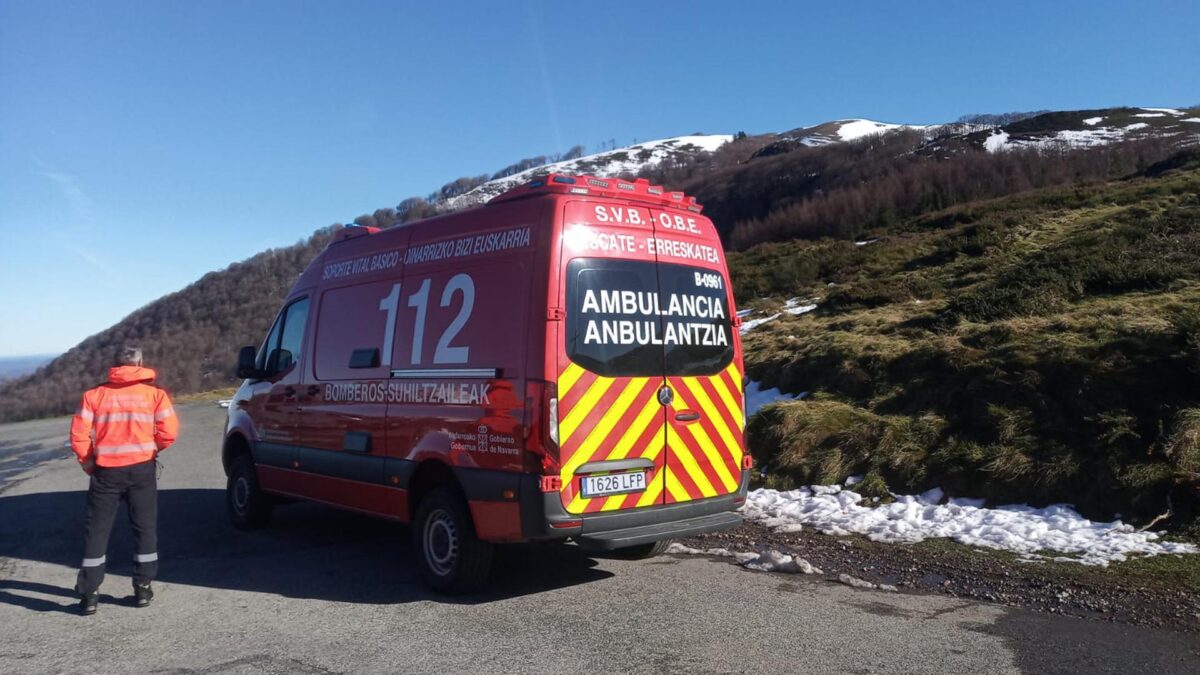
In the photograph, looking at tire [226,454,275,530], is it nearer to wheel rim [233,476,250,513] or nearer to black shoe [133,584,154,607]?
wheel rim [233,476,250,513]

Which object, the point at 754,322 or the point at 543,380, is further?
the point at 754,322

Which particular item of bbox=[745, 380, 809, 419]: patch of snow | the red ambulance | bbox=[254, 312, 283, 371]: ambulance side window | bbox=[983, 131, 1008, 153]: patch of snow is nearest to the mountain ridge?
bbox=[983, 131, 1008, 153]: patch of snow

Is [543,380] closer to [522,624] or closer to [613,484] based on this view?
[613,484]

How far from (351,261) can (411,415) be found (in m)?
1.98

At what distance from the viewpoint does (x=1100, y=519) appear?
22.6ft

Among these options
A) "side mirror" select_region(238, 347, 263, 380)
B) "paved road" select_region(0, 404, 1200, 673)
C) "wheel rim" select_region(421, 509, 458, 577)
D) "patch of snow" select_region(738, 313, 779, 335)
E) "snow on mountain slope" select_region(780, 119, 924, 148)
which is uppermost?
"snow on mountain slope" select_region(780, 119, 924, 148)

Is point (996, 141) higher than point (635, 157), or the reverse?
point (635, 157)

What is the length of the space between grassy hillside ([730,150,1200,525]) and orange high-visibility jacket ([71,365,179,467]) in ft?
20.1

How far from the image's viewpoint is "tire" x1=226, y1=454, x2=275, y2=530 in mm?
8445

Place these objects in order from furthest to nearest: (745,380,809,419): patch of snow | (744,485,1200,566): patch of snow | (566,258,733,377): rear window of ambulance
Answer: (745,380,809,419): patch of snow, (744,485,1200,566): patch of snow, (566,258,733,377): rear window of ambulance

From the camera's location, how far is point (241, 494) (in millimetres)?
8703

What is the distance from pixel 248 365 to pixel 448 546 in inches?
151

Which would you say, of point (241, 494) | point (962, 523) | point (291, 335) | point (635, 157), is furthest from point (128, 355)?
point (635, 157)

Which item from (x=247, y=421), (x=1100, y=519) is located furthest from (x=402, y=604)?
(x=1100, y=519)
